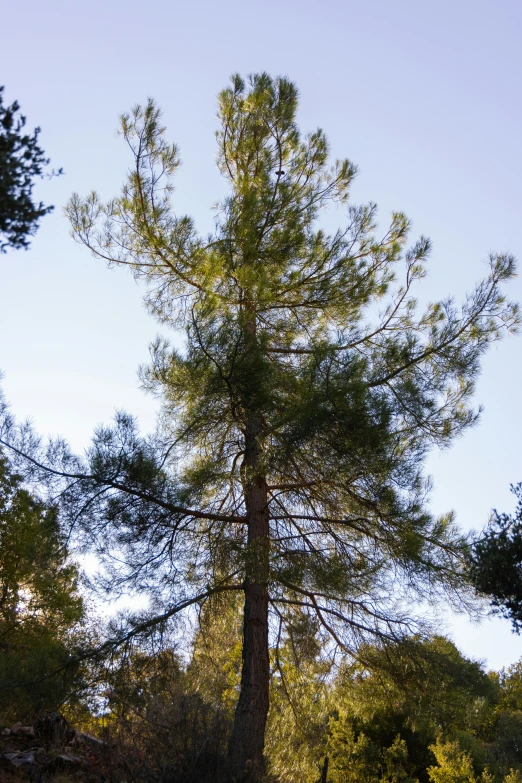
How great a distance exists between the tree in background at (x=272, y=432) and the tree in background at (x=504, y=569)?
0.87 metres

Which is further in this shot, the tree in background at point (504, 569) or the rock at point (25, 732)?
the rock at point (25, 732)

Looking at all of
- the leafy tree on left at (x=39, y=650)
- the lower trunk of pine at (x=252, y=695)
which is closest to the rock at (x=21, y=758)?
the leafy tree on left at (x=39, y=650)

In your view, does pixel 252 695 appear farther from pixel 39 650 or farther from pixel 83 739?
pixel 39 650

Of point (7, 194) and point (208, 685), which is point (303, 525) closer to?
point (208, 685)

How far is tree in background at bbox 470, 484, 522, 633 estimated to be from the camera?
263 inches

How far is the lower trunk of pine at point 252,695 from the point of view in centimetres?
680

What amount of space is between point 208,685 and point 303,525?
8.12ft

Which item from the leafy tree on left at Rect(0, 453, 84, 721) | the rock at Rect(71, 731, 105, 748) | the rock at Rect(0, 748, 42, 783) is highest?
the leafy tree on left at Rect(0, 453, 84, 721)

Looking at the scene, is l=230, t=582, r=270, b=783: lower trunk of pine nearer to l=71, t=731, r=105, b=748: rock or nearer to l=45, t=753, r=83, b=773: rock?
l=45, t=753, r=83, b=773: rock

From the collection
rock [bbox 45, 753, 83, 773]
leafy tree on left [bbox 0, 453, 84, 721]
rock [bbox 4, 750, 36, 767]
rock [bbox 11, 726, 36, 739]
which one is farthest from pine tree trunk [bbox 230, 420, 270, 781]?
rock [bbox 11, 726, 36, 739]

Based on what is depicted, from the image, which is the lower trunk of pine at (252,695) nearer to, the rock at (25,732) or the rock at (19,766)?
the rock at (19,766)

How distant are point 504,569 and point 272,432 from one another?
2.63 metres

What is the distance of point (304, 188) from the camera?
10328mm

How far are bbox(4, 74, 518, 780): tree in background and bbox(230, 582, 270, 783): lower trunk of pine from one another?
0.06 ft
